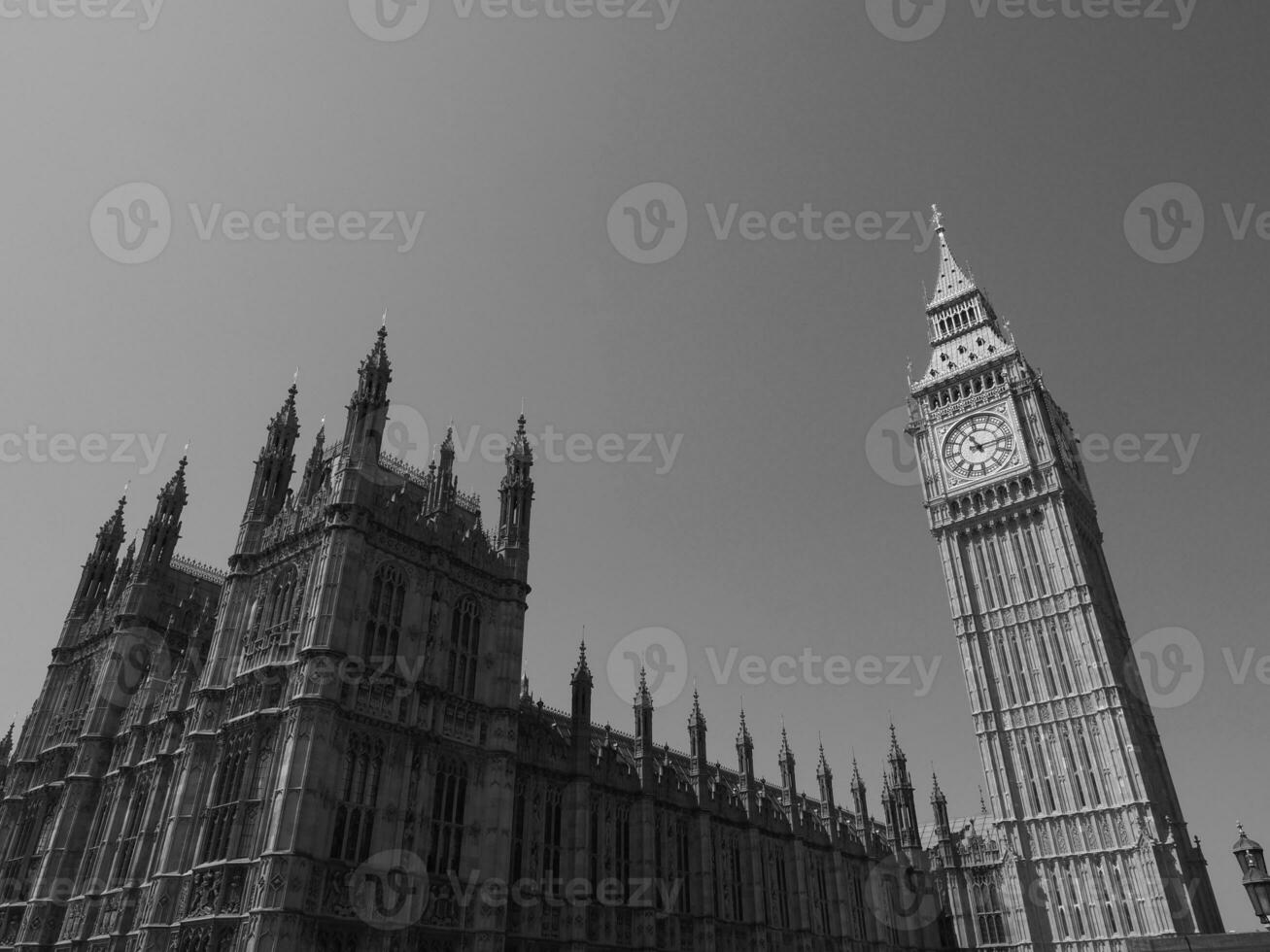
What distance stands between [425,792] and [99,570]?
3223cm

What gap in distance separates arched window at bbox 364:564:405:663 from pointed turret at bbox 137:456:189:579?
20218 mm

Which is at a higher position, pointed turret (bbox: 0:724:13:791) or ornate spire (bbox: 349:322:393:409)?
ornate spire (bbox: 349:322:393:409)

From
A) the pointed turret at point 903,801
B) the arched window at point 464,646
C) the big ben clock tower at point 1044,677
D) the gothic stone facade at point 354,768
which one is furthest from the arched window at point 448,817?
the big ben clock tower at point 1044,677

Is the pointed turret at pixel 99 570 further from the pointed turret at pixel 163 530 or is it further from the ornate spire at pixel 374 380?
the ornate spire at pixel 374 380

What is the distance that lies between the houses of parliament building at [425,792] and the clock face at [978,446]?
16.3m

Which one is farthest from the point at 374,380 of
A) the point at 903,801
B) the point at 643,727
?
the point at 903,801

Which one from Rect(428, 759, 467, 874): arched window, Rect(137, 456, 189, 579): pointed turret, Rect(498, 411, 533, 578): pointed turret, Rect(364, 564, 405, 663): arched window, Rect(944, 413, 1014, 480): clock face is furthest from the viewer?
Rect(944, 413, 1014, 480): clock face

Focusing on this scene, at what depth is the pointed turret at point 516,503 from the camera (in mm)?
43844

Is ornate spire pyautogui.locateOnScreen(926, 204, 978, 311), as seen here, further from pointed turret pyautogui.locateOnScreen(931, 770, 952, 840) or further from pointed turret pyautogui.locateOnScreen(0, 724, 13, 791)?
pointed turret pyautogui.locateOnScreen(0, 724, 13, 791)

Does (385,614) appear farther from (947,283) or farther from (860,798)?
(947,283)

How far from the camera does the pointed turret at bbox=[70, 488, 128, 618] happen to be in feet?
175

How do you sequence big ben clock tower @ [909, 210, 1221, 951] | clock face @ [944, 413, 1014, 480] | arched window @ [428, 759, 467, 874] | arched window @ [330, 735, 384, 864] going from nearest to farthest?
1. arched window @ [330, 735, 384, 864]
2. arched window @ [428, 759, 467, 874]
3. big ben clock tower @ [909, 210, 1221, 951]
4. clock face @ [944, 413, 1014, 480]

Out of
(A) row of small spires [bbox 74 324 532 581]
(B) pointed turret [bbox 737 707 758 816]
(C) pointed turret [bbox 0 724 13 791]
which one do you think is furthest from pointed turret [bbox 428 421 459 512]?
(C) pointed turret [bbox 0 724 13 791]

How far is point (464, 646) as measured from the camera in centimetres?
3966
